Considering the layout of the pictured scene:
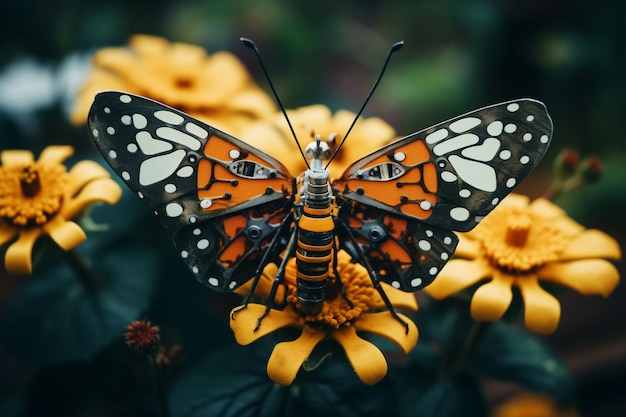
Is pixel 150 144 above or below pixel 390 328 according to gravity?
above

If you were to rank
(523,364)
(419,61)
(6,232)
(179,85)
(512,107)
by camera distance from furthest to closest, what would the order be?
(419,61)
(179,85)
(523,364)
(6,232)
(512,107)

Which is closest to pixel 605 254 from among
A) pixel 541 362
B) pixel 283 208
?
pixel 541 362

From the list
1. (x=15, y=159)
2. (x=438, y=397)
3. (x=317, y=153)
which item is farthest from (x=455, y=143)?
(x=15, y=159)

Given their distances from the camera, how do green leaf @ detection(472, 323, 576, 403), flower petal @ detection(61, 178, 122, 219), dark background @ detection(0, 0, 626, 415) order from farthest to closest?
dark background @ detection(0, 0, 626, 415), green leaf @ detection(472, 323, 576, 403), flower petal @ detection(61, 178, 122, 219)

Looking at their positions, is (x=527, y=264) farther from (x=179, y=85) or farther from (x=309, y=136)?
(x=179, y=85)

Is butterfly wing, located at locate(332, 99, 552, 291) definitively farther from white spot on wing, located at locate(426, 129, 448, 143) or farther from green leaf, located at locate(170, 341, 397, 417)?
green leaf, located at locate(170, 341, 397, 417)

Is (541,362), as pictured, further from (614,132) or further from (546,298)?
(614,132)

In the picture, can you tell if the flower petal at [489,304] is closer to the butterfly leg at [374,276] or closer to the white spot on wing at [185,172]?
the butterfly leg at [374,276]

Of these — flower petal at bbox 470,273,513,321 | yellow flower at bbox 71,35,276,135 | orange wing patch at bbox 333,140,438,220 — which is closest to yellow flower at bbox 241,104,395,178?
yellow flower at bbox 71,35,276,135
